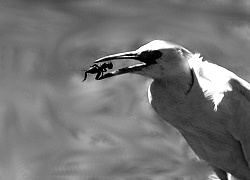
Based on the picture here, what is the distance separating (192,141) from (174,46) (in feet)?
1.79

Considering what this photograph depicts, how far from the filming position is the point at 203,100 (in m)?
3.22

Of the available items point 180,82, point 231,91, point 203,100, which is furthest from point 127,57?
point 231,91

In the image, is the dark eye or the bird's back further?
the bird's back

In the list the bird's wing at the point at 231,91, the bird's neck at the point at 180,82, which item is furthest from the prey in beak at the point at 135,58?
the bird's wing at the point at 231,91

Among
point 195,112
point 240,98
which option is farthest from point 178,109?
point 240,98

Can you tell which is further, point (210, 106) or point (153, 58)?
point (210, 106)

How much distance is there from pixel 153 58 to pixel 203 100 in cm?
32

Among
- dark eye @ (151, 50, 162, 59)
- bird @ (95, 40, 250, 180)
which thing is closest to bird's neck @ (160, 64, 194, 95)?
bird @ (95, 40, 250, 180)

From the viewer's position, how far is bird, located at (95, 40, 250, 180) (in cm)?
317

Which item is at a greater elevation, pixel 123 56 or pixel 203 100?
→ pixel 123 56

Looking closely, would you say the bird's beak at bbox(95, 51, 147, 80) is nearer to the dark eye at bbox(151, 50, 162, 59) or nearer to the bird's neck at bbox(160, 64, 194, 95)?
the dark eye at bbox(151, 50, 162, 59)

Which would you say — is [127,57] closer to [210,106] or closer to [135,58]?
[135,58]

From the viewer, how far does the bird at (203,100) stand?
3.17m

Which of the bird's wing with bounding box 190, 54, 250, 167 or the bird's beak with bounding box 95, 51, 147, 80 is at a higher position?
the bird's beak with bounding box 95, 51, 147, 80
